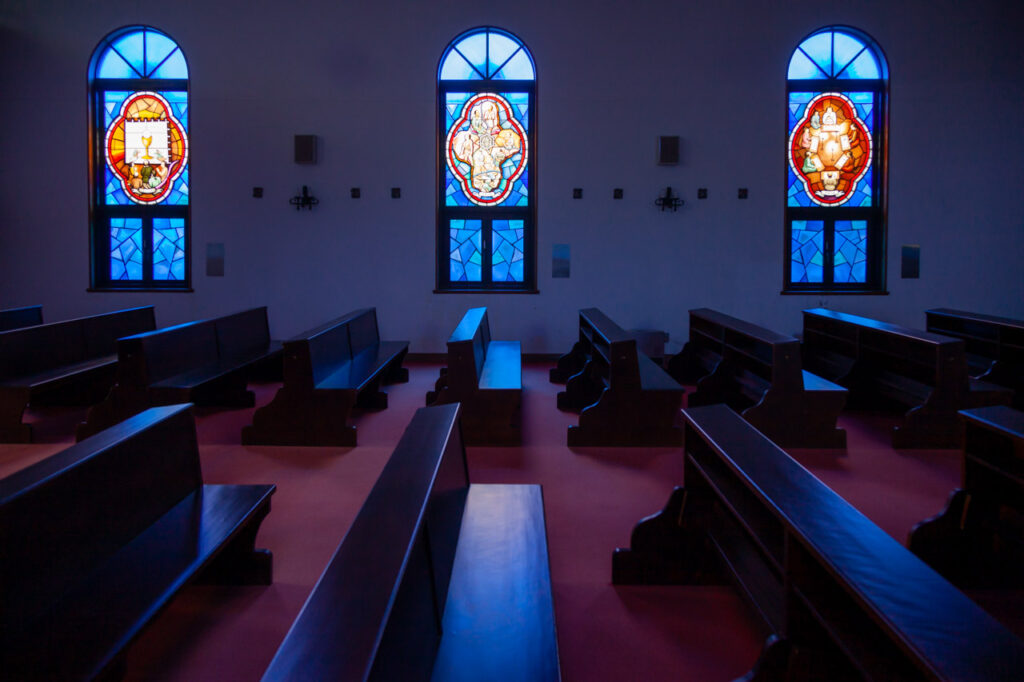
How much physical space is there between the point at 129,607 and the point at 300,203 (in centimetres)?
614

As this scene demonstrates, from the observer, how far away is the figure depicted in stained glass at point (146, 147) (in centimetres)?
742

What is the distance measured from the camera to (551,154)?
7.18 meters

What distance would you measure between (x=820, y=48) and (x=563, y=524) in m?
6.71

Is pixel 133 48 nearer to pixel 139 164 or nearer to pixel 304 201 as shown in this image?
pixel 139 164

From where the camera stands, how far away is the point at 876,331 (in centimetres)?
486

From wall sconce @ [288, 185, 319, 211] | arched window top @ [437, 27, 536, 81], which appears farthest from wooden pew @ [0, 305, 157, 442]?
arched window top @ [437, 27, 536, 81]

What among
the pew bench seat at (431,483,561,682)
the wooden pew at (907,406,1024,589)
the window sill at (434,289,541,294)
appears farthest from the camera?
the window sill at (434,289,541,294)

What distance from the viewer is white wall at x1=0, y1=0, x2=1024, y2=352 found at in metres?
7.11

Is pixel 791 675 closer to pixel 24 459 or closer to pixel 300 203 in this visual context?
pixel 24 459

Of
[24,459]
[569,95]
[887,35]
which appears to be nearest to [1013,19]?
[887,35]

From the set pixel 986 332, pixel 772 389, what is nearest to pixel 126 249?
pixel 772 389

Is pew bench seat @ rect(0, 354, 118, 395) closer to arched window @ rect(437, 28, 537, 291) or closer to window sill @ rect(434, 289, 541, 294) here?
window sill @ rect(434, 289, 541, 294)

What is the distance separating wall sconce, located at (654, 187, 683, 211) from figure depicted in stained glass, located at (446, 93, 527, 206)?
154cm

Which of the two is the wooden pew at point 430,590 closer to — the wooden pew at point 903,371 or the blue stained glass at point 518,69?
the wooden pew at point 903,371
